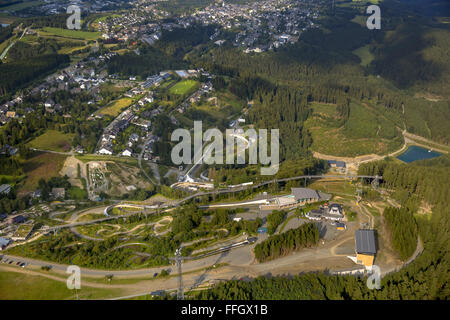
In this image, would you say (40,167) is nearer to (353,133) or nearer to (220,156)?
(220,156)

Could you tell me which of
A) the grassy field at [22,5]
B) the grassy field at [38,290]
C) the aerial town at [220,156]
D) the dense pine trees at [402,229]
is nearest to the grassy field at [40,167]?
the aerial town at [220,156]

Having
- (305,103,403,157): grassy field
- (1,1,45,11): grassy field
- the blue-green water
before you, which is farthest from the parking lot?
(1,1,45,11): grassy field

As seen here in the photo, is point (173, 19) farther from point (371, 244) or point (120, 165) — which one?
point (371, 244)

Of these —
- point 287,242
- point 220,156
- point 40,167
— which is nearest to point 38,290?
point 287,242

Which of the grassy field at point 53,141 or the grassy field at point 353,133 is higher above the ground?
the grassy field at point 53,141

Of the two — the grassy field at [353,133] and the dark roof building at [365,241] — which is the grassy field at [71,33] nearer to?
the grassy field at [353,133]

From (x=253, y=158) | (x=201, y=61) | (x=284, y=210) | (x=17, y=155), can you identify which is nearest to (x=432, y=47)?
(x=201, y=61)
